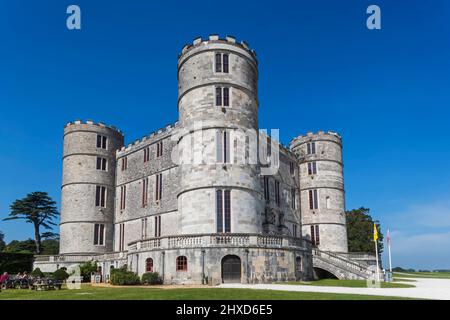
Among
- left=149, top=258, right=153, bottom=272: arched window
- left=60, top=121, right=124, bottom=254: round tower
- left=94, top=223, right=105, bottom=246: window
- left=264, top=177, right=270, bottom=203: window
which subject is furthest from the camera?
left=94, top=223, right=105, bottom=246: window

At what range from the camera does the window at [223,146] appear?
29203mm

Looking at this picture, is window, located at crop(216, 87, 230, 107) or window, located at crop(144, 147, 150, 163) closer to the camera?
window, located at crop(216, 87, 230, 107)

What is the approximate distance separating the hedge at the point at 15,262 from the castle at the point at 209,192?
237 cm

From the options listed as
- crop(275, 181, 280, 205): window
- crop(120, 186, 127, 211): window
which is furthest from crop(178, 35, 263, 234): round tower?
crop(120, 186, 127, 211): window

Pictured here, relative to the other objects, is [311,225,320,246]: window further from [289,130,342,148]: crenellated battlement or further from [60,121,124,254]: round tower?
[60,121,124,254]: round tower

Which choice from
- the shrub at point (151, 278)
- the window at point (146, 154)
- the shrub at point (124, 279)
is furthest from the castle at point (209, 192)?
the shrub at point (124, 279)

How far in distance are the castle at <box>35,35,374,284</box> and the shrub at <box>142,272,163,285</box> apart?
37 cm

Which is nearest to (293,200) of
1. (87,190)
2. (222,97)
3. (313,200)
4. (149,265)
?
(313,200)

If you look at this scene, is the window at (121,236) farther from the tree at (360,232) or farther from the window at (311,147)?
the tree at (360,232)

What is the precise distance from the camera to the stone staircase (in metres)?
30.5

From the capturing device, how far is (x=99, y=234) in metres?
42.4

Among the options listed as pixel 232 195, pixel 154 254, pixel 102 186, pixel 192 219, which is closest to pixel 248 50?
pixel 232 195

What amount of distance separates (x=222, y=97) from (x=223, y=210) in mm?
8040
